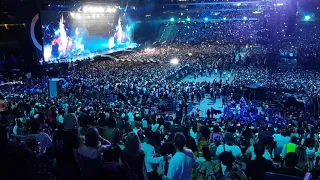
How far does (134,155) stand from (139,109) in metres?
10.5

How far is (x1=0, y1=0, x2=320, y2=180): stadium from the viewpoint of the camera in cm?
418

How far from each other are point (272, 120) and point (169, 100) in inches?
200

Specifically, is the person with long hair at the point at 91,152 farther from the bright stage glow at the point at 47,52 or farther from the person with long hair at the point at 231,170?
the bright stage glow at the point at 47,52

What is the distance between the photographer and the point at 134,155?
4.02 m

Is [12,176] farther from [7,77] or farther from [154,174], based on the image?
[7,77]

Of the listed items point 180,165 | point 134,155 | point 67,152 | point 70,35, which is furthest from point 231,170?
point 70,35

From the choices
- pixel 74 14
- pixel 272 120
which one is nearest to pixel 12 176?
pixel 272 120

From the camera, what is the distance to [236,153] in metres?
5.57

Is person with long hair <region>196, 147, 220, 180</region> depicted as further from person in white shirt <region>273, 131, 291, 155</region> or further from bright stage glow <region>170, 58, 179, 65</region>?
bright stage glow <region>170, 58, 179, 65</region>

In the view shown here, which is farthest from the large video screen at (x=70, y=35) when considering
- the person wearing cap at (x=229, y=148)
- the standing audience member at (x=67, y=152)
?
the standing audience member at (x=67, y=152)

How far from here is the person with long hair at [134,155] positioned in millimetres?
3998

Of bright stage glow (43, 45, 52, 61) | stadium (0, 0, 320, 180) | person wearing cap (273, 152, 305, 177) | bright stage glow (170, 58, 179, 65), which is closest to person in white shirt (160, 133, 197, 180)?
stadium (0, 0, 320, 180)

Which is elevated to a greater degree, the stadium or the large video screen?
the large video screen

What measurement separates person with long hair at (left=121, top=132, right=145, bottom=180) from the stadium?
1 cm
